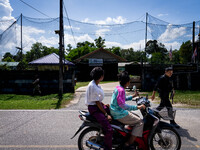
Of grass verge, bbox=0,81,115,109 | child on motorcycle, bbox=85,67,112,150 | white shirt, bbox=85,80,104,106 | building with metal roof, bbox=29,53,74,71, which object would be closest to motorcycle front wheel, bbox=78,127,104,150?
child on motorcycle, bbox=85,67,112,150

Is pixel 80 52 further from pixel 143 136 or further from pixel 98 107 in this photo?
pixel 143 136

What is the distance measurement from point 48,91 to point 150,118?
10.5m

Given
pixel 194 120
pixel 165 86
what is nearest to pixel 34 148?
pixel 165 86

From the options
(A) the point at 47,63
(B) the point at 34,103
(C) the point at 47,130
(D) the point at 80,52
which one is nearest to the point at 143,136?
(C) the point at 47,130

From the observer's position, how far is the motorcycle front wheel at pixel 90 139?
3.13m

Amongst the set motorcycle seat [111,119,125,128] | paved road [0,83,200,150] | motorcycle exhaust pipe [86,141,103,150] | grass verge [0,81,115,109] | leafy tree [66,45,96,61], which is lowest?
grass verge [0,81,115,109]

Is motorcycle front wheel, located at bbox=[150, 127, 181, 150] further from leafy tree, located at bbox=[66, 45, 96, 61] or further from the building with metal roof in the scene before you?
leafy tree, located at bbox=[66, 45, 96, 61]

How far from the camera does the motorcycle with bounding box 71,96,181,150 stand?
3079mm

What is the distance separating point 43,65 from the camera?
50.1 ft

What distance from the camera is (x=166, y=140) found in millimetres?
3268

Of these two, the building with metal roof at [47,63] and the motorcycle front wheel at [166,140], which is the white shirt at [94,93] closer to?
the motorcycle front wheel at [166,140]

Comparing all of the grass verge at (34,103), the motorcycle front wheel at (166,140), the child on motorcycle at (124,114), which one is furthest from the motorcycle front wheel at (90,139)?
the grass verge at (34,103)

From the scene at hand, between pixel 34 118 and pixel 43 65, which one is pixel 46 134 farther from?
pixel 43 65

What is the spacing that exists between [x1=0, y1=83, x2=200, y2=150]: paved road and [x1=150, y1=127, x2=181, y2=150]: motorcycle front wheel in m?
0.47
